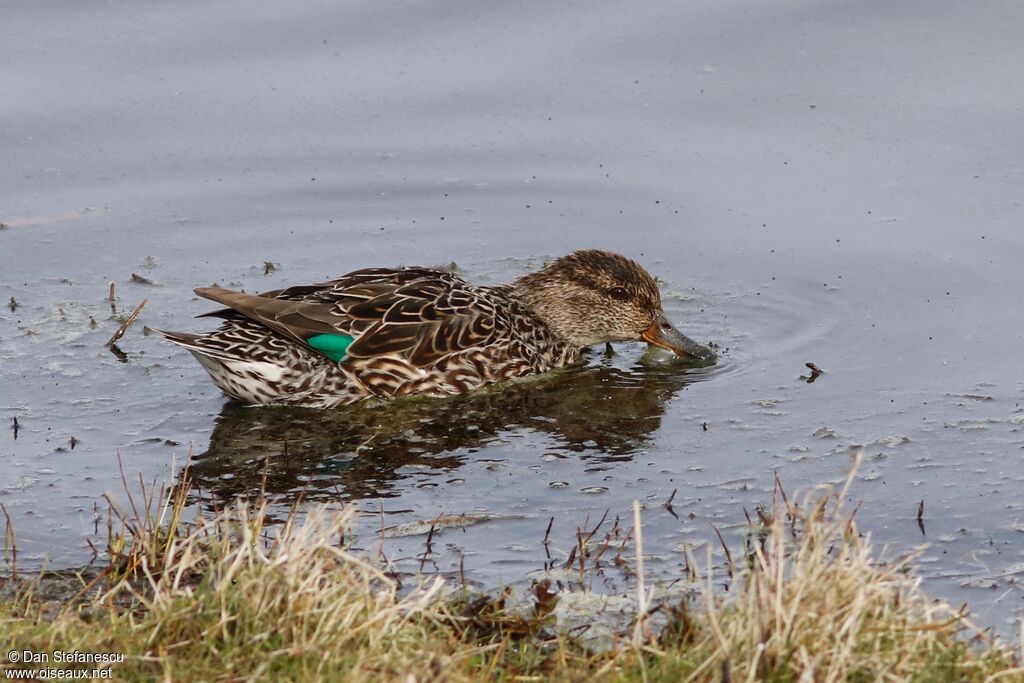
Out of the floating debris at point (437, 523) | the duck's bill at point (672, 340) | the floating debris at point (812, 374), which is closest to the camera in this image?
the floating debris at point (437, 523)

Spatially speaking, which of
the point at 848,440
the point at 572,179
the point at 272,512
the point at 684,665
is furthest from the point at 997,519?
the point at 572,179

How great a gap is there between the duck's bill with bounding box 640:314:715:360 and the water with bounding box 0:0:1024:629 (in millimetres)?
119

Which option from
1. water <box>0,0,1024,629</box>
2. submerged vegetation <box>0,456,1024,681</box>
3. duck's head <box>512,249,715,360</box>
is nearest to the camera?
submerged vegetation <box>0,456,1024,681</box>

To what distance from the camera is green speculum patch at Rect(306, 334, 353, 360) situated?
877 centimetres

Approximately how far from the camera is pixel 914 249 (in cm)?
1016

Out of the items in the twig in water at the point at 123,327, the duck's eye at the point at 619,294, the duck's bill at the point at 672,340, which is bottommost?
the duck's bill at the point at 672,340

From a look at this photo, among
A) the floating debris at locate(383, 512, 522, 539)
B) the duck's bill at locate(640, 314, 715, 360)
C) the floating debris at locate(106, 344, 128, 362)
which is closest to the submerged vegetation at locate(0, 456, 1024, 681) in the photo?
the floating debris at locate(383, 512, 522, 539)

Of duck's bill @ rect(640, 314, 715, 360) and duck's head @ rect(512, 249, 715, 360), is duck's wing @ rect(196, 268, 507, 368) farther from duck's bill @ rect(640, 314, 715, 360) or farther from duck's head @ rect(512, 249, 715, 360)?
duck's bill @ rect(640, 314, 715, 360)

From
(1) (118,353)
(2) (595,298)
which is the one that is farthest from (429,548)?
(2) (595,298)

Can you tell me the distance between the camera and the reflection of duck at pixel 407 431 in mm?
7539

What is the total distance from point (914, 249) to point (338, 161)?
4.14 meters

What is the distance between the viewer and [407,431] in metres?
8.38

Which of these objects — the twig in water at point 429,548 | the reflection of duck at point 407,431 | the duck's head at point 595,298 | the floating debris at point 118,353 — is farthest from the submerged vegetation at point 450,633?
the duck's head at point 595,298

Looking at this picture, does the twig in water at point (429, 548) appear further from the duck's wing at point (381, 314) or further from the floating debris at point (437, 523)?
the duck's wing at point (381, 314)
